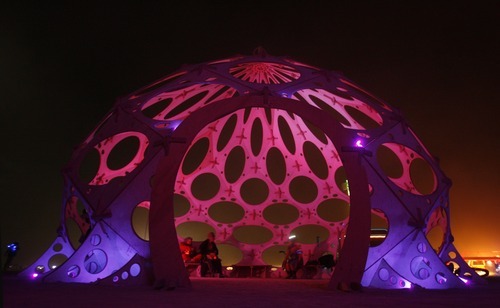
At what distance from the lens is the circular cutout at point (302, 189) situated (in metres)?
18.8

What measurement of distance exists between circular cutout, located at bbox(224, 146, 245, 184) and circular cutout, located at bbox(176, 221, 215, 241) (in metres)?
2.21

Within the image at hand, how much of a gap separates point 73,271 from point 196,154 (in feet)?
30.5

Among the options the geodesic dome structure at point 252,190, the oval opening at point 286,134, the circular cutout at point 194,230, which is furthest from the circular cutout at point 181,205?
the oval opening at point 286,134

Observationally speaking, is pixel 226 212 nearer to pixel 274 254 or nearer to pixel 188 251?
pixel 274 254

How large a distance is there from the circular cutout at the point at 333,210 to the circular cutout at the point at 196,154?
5.10m

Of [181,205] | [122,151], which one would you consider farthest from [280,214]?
[122,151]

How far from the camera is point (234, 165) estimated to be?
1903 centimetres

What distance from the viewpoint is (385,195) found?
1042 centimetres

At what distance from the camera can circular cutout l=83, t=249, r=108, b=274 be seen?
998 centimetres

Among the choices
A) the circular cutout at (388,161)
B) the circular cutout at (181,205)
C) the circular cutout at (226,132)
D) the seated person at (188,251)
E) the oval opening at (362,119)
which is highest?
the oval opening at (362,119)

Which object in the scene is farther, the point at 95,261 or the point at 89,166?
the point at 89,166

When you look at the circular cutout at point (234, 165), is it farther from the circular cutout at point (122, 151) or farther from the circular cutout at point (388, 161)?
the circular cutout at point (388, 161)

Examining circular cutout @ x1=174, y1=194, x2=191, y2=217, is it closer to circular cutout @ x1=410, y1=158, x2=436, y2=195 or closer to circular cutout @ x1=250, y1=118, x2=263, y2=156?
circular cutout @ x1=250, y1=118, x2=263, y2=156

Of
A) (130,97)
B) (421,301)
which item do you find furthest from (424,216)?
(130,97)
